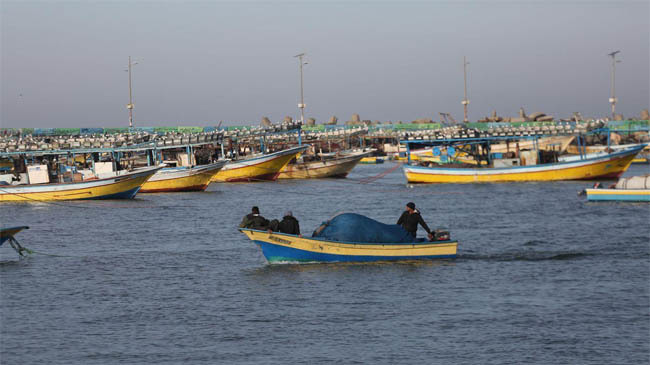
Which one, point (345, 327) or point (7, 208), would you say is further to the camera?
point (7, 208)

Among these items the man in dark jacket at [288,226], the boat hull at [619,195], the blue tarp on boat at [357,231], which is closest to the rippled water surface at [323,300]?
the blue tarp on boat at [357,231]

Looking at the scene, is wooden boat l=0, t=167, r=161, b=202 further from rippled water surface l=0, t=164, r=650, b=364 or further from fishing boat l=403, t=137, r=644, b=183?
fishing boat l=403, t=137, r=644, b=183

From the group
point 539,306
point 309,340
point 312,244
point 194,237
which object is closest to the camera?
point 309,340

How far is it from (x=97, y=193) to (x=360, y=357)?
40023mm

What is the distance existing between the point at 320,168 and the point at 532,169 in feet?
75.6

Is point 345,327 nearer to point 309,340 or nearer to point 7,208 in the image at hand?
point 309,340

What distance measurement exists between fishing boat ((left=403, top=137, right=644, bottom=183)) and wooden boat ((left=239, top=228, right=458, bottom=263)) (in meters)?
40.7

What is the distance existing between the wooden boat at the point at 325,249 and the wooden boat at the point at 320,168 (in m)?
55.3

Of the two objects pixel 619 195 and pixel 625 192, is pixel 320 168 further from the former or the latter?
pixel 625 192

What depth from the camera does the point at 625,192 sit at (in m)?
48.3

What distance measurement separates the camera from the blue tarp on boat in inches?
1049

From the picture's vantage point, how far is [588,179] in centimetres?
6769

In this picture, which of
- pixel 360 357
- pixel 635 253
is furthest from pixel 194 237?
pixel 360 357

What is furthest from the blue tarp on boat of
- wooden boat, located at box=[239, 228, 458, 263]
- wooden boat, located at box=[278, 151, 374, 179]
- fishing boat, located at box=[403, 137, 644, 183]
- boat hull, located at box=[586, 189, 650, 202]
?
wooden boat, located at box=[278, 151, 374, 179]
